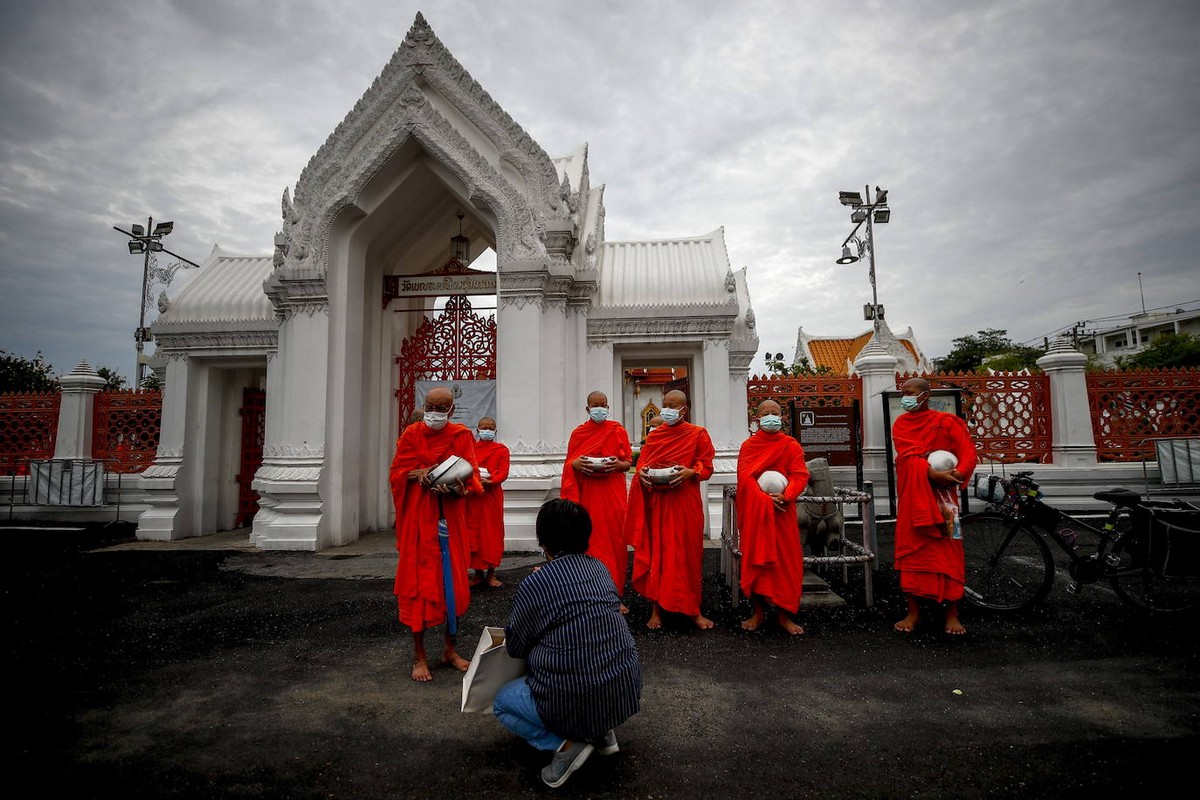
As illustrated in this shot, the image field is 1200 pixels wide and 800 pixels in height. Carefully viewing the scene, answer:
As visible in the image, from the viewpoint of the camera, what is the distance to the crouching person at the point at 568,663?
7.53ft

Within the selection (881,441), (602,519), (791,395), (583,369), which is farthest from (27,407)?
(881,441)

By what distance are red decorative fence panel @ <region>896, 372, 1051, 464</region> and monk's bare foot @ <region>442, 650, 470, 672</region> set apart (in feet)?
26.3

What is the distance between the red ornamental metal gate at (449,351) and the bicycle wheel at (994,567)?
615 centimetres

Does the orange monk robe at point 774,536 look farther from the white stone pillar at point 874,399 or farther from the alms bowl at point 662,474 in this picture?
the white stone pillar at point 874,399

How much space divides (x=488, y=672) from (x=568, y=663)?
49cm

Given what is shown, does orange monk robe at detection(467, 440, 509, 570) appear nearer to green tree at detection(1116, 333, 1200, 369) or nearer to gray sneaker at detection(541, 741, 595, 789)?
gray sneaker at detection(541, 741, 595, 789)

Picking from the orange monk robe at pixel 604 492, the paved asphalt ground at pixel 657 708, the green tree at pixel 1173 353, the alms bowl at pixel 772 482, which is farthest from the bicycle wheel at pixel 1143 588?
the green tree at pixel 1173 353

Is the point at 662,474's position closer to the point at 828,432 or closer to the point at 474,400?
the point at 474,400

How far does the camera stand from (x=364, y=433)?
332 inches

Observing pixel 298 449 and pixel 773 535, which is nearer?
pixel 773 535

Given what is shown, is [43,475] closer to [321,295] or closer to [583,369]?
[321,295]

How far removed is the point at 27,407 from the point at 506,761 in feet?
39.3

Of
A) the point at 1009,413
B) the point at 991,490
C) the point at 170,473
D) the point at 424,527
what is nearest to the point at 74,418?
the point at 170,473

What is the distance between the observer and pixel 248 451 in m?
9.48
